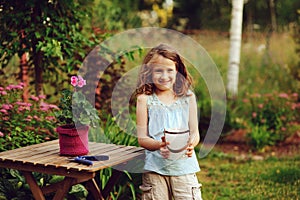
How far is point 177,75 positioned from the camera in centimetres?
336

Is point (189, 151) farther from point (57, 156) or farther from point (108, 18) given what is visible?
point (108, 18)

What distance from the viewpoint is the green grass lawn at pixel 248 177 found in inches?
187

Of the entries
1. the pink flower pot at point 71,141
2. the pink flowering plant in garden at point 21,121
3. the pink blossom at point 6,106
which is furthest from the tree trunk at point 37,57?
the pink flower pot at point 71,141

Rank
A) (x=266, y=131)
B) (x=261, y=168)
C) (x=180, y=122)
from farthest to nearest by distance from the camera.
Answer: (x=266, y=131) → (x=261, y=168) → (x=180, y=122)

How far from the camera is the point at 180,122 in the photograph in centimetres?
323

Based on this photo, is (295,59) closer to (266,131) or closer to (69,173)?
(266,131)

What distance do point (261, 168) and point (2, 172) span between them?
3.12m

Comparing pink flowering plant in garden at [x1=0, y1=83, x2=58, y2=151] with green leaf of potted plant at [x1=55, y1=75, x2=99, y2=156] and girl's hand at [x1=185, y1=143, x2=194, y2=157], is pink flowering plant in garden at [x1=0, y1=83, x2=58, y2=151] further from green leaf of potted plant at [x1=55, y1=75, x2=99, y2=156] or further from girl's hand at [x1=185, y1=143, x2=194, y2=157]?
girl's hand at [x1=185, y1=143, x2=194, y2=157]

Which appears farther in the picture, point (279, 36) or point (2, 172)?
point (279, 36)

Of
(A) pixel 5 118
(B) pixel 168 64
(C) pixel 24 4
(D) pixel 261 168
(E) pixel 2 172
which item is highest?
(C) pixel 24 4

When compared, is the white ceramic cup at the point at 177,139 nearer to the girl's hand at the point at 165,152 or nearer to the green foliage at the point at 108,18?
the girl's hand at the point at 165,152

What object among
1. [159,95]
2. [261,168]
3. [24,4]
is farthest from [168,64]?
[261,168]

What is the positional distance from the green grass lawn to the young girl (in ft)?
4.89

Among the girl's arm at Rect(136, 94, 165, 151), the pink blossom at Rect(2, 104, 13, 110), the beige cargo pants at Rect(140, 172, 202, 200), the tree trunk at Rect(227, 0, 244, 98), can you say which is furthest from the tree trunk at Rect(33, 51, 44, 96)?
the tree trunk at Rect(227, 0, 244, 98)
